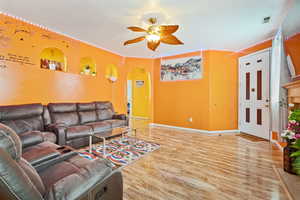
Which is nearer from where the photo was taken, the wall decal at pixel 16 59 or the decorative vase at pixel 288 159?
the decorative vase at pixel 288 159

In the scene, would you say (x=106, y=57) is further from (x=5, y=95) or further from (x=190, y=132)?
(x=190, y=132)

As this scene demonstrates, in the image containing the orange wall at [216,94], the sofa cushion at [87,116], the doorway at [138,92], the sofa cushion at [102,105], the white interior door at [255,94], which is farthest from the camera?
the doorway at [138,92]

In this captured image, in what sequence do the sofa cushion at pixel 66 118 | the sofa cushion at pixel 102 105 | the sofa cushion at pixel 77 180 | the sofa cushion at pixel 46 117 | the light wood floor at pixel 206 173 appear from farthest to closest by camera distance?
the sofa cushion at pixel 102 105 < the sofa cushion at pixel 66 118 < the sofa cushion at pixel 46 117 < the light wood floor at pixel 206 173 < the sofa cushion at pixel 77 180

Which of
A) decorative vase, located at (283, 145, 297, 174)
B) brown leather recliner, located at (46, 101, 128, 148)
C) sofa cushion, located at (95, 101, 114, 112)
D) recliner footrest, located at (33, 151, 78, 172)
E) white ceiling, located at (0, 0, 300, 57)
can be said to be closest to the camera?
recliner footrest, located at (33, 151, 78, 172)

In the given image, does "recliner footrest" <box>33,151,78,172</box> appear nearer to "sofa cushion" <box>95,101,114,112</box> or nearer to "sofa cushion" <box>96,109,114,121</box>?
"sofa cushion" <box>96,109,114,121</box>

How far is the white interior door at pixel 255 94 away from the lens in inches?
142

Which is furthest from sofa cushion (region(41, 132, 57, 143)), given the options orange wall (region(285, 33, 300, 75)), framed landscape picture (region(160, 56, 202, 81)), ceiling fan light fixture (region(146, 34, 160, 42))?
orange wall (region(285, 33, 300, 75))

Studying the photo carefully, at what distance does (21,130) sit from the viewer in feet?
7.89

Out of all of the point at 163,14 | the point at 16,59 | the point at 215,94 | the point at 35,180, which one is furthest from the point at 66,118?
the point at 215,94

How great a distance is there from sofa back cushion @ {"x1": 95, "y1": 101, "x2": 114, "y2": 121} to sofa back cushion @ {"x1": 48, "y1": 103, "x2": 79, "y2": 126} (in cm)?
62

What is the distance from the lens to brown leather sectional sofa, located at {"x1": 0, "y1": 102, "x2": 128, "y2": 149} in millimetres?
2332

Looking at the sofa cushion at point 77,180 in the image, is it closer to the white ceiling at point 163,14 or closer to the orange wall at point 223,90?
the white ceiling at point 163,14

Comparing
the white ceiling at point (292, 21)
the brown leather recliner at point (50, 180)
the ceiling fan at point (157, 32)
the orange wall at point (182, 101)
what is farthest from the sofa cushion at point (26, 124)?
the white ceiling at point (292, 21)

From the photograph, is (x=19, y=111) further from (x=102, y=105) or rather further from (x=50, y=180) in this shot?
(x=50, y=180)
